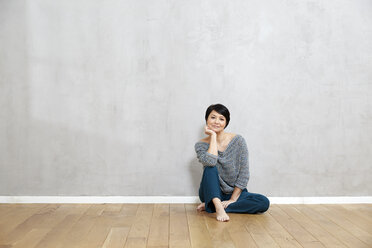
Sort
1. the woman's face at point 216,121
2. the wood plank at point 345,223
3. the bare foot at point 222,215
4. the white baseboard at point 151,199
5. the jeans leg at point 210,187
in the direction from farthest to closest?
the white baseboard at point 151,199, the woman's face at point 216,121, the jeans leg at point 210,187, the bare foot at point 222,215, the wood plank at point 345,223

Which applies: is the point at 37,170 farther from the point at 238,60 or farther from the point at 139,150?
the point at 238,60

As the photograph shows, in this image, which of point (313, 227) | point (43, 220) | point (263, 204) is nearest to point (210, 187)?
point (263, 204)

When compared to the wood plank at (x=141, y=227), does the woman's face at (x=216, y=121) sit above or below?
above

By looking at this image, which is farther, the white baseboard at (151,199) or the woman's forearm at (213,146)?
the white baseboard at (151,199)

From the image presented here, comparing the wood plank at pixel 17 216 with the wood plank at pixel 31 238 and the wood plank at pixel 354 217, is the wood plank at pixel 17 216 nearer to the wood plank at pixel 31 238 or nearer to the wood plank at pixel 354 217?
the wood plank at pixel 31 238

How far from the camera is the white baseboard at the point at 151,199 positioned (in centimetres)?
316

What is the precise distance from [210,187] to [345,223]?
35.0 inches

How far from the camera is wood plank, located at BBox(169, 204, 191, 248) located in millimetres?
2129

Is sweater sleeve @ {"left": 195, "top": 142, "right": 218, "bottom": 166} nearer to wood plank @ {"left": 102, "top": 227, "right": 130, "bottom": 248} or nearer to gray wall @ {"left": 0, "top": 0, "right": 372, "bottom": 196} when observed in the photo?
gray wall @ {"left": 0, "top": 0, "right": 372, "bottom": 196}

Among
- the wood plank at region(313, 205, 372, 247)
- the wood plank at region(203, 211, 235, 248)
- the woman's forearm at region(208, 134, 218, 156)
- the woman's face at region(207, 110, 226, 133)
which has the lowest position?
the wood plank at region(313, 205, 372, 247)

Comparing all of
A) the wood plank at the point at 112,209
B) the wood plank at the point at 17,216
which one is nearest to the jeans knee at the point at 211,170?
the wood plank at the point at 112,209

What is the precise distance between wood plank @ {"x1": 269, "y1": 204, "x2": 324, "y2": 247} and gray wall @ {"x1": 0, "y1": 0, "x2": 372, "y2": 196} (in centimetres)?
35

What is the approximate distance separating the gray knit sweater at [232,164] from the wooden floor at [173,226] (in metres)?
0.25

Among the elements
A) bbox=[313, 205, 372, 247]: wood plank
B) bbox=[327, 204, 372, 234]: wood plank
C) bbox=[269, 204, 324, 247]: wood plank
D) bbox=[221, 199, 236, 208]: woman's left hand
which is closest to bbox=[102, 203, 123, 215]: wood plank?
bbox=[221, 199, 236, 208]: woman's left hand
